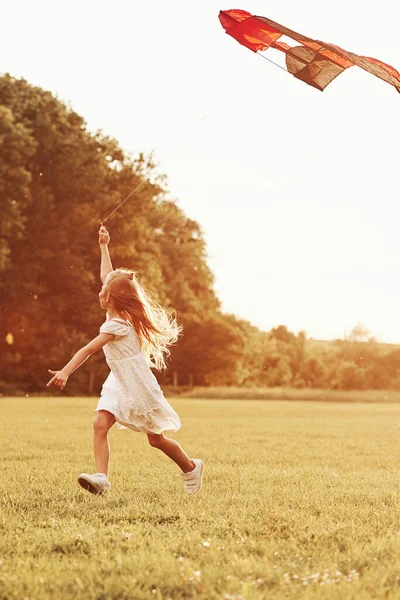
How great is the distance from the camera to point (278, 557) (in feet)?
14.3

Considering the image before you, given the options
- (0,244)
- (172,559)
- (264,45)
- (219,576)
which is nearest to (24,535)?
(172,559)

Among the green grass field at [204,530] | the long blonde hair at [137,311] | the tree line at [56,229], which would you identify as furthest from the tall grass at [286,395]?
the long blonde hair at [137,311]

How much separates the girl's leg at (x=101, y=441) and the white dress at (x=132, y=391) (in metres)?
0.07

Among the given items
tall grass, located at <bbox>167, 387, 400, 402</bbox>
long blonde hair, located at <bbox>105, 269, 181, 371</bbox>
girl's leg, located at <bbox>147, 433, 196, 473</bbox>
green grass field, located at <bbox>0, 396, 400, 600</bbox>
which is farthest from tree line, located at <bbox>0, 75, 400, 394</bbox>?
girl's leg, located at <bbox>147, 433, 196, 473</bbox>

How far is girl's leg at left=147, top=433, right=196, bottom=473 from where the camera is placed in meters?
6.77

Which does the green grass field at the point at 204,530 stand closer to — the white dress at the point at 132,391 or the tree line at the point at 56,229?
the white dress at the point at 132,391

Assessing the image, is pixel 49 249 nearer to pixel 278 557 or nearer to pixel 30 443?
pixel 30 443

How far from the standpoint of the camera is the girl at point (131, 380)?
669 centimetres

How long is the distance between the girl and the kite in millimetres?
2363

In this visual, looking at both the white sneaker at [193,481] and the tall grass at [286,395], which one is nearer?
the white sneaker at [193,481]

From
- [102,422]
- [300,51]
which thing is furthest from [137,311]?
[300,51]

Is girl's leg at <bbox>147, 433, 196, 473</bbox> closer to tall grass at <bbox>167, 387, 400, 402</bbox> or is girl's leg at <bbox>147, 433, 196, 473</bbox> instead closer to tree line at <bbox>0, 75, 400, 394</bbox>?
tree line at <bbox>0, 75, 400, 394</bbox>

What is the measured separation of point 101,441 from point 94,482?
1.47 feet

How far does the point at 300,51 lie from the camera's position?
23.4 feet
